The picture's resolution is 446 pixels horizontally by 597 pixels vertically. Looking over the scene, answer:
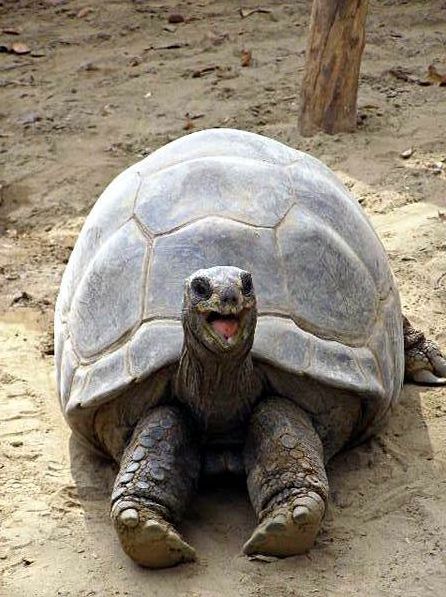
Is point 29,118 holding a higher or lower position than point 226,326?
lower

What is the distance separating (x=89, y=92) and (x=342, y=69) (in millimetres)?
1954

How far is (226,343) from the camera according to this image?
299cm

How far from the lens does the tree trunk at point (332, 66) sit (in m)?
6.12

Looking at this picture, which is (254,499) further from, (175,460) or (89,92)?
(89,92)

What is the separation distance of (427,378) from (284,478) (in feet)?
A: 3.83

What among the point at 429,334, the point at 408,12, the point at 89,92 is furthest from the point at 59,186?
the point at 408,12

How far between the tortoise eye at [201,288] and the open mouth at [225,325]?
6cm

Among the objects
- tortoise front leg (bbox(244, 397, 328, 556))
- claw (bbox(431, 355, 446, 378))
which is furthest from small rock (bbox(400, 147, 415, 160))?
tortoise front leg (bbox(244, 397, 328, 556))

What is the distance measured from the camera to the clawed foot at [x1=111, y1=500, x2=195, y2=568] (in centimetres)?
302

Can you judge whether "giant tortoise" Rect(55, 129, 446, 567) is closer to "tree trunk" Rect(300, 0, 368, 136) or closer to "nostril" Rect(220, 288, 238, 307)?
"nostril" Rect(220, 288, 238, 307)

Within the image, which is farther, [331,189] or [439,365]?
[439,365]

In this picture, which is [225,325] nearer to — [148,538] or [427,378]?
[148,538]

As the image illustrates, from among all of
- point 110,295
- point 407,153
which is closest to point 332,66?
point 407,153

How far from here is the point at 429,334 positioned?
442cm
